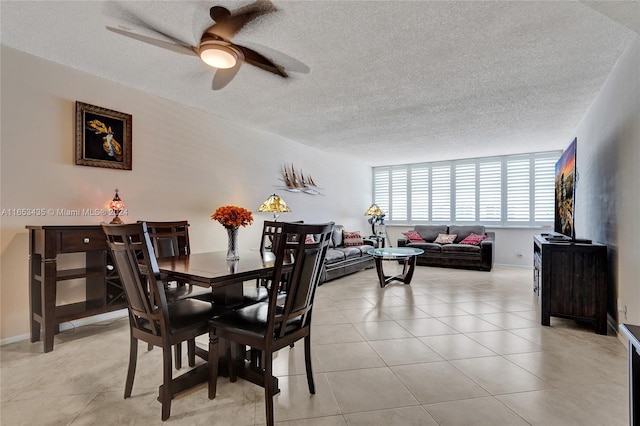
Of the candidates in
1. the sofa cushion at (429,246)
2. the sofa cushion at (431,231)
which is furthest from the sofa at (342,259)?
the sofa cushion at (431,231)

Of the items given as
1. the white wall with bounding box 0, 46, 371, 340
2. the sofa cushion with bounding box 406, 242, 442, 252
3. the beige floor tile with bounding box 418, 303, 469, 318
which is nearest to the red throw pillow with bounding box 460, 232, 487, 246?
the sofa cushion with bounding box 406, 242, 442, 252

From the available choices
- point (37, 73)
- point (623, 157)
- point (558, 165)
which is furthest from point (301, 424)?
point (558, 165)

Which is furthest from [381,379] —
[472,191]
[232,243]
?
[472,191]

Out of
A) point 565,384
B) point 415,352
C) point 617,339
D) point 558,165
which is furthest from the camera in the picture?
point 558,165

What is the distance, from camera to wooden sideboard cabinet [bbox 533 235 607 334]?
301cm

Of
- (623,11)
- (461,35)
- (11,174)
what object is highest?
(461,35)

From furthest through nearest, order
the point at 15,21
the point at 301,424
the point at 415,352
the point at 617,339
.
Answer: the point at 617,339, the point at 415,352, the point at 15,21, the point at 301,424

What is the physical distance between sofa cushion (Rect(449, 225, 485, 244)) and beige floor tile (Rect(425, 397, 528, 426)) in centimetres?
555

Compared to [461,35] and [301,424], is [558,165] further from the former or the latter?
[301,424]

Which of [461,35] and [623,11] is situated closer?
[623,11]

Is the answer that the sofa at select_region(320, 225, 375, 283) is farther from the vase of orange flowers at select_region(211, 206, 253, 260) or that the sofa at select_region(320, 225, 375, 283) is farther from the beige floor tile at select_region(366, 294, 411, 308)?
the vase of orange flowers at select_region(211, 206, 253, 260)

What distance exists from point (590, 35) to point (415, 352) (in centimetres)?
287

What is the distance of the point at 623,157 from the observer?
9.05 feet

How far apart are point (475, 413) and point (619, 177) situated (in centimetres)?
256
